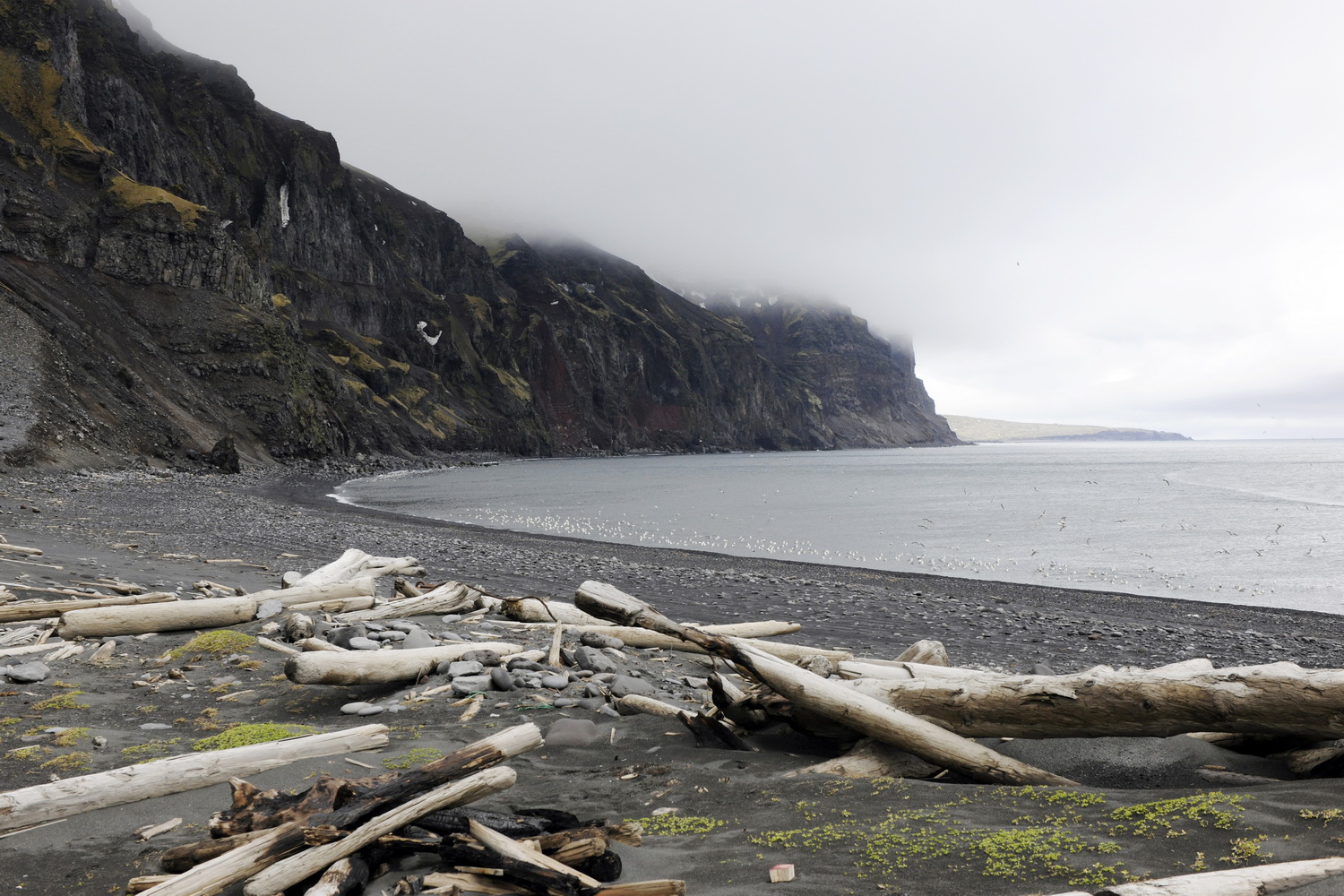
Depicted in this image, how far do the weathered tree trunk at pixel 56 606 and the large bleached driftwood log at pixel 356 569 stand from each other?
2.40m

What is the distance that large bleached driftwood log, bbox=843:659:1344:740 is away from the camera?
212 inches

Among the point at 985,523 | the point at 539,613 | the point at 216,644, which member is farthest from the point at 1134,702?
the point at 985,523

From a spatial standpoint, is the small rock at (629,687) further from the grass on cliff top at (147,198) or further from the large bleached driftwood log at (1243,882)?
the grass on cliff top at (147,198)

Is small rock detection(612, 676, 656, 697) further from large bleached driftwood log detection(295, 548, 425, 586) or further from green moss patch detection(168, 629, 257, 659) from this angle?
large bleached driftwood log detection(295, 548, 425, 586)

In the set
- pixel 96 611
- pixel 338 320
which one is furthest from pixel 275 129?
pixel 96 611

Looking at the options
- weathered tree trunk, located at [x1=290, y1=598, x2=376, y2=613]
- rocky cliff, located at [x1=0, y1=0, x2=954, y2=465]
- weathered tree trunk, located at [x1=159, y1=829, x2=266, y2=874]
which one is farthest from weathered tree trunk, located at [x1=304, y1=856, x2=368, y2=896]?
rocky cliff, located at [x1=0, y1=0, x2=954, y2=465]

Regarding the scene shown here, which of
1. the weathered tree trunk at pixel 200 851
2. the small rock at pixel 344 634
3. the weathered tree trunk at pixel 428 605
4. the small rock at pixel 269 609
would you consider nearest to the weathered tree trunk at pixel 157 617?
the small rock at pixel 269 609

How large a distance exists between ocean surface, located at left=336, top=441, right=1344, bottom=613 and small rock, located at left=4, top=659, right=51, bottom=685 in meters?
26.3

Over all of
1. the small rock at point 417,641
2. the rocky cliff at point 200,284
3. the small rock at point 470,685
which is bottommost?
the small rock at point 470,685

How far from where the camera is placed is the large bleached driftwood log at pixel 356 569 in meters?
13.5

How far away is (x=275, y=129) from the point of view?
13112cm

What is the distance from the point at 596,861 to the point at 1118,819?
3119 mm

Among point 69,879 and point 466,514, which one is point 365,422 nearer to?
A: point 466,514

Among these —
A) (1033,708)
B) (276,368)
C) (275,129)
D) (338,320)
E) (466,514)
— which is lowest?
(466,514)
